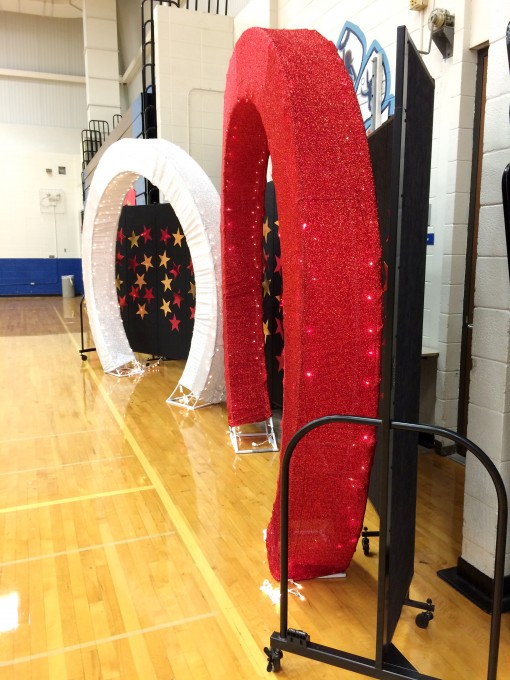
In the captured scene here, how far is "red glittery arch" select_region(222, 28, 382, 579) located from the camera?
192 cm

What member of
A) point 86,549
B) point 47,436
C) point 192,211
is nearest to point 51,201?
point 192,211

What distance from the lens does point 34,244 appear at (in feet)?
48.0

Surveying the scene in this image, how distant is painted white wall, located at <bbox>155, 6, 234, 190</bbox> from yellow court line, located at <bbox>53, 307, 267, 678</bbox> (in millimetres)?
4355

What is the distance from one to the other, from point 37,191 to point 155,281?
32.5 feet

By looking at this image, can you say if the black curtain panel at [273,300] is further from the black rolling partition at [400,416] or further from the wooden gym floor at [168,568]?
the black rolling partition at [400,416]

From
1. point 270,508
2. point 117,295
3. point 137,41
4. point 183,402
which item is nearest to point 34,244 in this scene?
point 137,41

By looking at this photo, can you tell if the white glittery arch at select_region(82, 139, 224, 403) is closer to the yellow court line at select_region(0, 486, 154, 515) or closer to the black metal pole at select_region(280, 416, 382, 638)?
the yellow court line at select_region(0, 486, 154, 515)

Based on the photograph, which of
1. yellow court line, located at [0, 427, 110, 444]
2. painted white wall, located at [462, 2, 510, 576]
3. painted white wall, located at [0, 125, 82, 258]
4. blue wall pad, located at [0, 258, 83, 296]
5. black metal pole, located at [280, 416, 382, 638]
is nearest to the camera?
black metal pole, located at [280, 416, 382, 638]

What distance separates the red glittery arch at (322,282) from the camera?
6.28 feet

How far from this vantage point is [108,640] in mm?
1962

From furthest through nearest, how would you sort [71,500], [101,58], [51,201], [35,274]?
[35,274], [51,201], [101,58], [71,500]

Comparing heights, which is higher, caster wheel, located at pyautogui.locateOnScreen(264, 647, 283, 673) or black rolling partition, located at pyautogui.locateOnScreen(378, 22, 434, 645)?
black rolling partition, located at pyautogui.locateOnScreen(378, 22, 434, 645)

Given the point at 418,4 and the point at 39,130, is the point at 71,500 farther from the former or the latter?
the point at 39,130

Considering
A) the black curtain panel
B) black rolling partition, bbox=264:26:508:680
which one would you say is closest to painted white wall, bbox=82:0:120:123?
the black curtain panel
